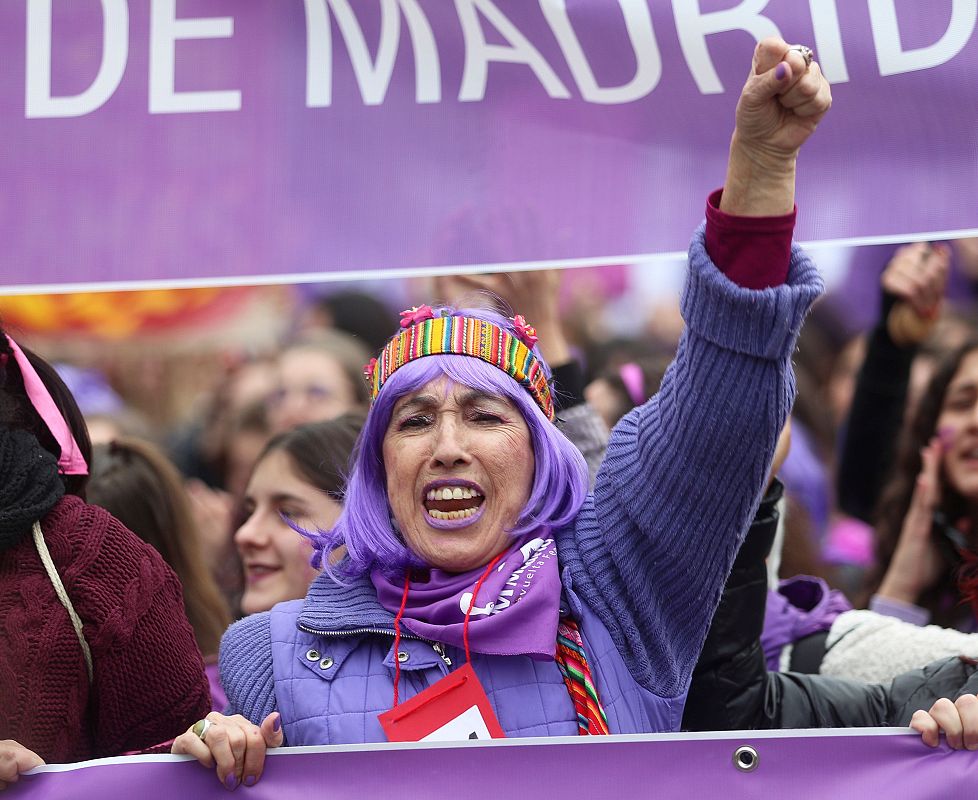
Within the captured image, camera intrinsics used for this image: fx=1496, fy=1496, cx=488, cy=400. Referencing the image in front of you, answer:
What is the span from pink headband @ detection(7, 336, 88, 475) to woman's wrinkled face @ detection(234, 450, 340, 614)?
1172 mm

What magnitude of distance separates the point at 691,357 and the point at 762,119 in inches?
15.3

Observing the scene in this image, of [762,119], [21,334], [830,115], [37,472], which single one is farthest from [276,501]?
[762,119]

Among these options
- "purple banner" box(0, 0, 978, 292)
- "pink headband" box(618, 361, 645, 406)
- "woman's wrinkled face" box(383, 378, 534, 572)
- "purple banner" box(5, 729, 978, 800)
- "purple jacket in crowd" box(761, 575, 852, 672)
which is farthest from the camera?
"pink headband" box(618, 361, 645, 406)

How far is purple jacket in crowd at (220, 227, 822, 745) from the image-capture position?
7.73ft

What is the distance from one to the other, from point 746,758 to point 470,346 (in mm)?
933

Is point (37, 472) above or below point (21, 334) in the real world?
below

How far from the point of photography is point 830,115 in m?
2.85

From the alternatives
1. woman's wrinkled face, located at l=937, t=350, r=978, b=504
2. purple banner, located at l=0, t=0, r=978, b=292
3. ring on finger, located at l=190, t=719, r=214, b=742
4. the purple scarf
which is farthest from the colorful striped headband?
woman's wrinkled face, located at l=937, t=350, r=978, b=504

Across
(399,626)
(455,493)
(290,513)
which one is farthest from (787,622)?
(290,513)

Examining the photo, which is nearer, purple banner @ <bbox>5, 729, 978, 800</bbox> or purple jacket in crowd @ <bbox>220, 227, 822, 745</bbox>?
purple banner @ <bbox>5, 729, 978, 800</bbox>

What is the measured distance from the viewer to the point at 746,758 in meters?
2.20

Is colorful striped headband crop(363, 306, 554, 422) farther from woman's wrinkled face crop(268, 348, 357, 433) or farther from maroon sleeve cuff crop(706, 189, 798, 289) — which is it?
woman's wrinkled face crop(268, 348, 357, 433)

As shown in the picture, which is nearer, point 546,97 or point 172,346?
point 546,97

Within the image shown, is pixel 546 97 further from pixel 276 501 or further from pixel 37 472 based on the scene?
pixel 276 501
